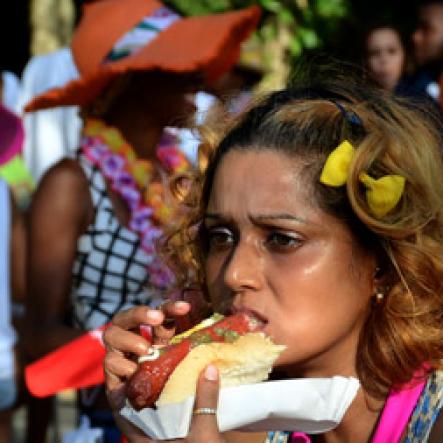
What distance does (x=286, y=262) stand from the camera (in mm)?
2229

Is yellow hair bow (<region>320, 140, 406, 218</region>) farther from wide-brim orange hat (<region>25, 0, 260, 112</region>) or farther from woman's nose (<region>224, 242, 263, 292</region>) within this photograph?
wide-brim orange hat (<region>25, 0, 260, 112</region>)

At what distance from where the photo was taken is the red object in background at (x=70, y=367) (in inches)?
129

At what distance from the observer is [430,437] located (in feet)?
7.33

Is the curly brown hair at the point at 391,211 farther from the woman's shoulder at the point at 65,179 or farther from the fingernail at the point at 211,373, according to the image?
the woman's shoulder at the point at 65,179

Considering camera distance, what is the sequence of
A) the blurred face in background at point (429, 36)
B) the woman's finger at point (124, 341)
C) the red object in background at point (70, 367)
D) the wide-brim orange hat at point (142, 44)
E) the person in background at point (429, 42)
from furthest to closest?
the blurred face in background at point (429, 36) < the person in background at point (429, 42) < the wide-brim orange hat at point (142, 44) < the red object in background at point (70, 367) < the woman's finger at point (124, 341)

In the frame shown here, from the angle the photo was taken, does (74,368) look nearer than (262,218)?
No

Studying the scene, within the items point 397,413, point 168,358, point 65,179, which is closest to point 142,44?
point 65,179

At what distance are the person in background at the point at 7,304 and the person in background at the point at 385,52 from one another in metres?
2.32

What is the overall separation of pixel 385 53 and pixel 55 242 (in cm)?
271

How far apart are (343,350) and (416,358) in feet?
0.52

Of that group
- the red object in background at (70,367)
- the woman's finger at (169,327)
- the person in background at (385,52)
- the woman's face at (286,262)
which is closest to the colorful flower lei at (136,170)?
the red object in background at (70,367)

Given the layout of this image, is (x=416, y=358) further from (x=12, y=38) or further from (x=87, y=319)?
(x=12, y=38)

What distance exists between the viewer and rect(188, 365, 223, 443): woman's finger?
1.98 metres

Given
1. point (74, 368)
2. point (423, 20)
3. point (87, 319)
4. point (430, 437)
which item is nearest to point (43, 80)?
point (423, 20)
